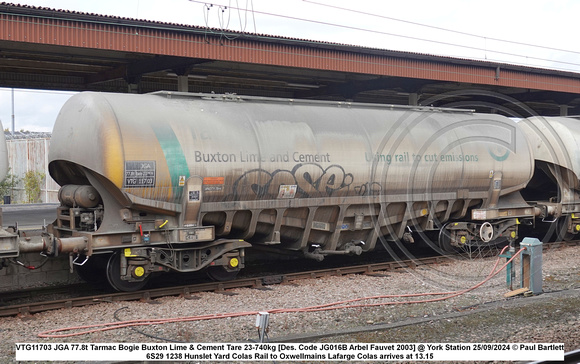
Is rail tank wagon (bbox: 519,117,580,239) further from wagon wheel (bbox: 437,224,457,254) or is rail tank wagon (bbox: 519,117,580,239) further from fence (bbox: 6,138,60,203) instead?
fence (bbox: 6,138,60,203)

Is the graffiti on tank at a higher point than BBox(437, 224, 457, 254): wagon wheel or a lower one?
higher

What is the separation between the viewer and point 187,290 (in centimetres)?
1134

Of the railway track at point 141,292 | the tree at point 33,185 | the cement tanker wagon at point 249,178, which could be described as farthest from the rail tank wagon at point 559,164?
the tree at point 33,185

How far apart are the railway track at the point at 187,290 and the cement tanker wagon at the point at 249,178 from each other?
38 centimetres

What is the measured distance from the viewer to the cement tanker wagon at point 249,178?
10.7 m

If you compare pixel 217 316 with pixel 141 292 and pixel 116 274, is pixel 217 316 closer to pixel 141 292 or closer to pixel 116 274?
pixel 141 292

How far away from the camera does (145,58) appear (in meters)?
16.7

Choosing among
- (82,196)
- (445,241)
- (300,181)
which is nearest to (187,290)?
(82,196)

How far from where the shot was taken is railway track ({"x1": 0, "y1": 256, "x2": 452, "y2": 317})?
984 centimetres

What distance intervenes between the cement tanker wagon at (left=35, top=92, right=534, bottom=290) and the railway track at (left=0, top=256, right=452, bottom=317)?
0.38 m

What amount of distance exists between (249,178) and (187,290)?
8.18ft

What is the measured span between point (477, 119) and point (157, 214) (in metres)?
9.76

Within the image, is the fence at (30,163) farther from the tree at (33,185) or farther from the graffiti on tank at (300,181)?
the graffiti on tank at (300,181)

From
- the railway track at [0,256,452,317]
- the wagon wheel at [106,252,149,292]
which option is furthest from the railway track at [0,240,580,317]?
the wagon wheel at [106,252,149,292]
